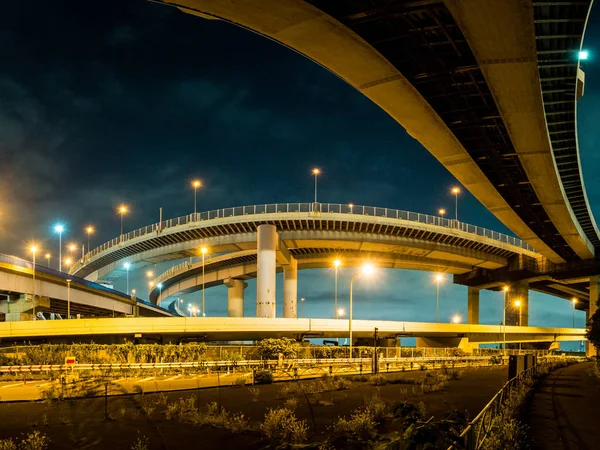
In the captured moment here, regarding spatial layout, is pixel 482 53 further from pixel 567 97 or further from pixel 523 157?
pixel 523 157

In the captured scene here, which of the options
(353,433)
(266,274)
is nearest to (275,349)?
(266,274)

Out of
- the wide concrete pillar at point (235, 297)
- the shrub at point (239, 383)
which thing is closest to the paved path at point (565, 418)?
the shrub at point (239, 383)

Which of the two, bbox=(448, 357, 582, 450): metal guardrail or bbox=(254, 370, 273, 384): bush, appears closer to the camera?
bbox=(448, 357, 582, 450): metal guardrail

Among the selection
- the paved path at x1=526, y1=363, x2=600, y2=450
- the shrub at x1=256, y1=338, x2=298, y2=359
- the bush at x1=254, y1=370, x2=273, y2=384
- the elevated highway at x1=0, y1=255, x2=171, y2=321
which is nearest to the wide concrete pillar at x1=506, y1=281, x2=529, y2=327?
the shrub at x1=256, y1=338, x2=298, y2=359

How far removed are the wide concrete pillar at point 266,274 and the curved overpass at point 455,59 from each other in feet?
111

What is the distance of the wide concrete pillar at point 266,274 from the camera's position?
193 feet

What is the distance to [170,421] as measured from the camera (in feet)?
51.3

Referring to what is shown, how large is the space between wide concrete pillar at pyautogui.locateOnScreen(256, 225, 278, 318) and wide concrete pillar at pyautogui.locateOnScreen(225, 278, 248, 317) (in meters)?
29.8

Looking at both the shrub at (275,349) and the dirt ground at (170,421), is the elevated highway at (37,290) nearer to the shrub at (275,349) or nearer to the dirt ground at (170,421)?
the shrub at (275,349)

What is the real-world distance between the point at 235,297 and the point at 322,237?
29.3 m

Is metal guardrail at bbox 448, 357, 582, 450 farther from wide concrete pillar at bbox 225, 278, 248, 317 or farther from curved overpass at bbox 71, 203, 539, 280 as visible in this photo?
wide concrete pillar at bbox 225, 278, 248, 317

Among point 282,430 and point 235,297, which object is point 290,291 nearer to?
point 235,297

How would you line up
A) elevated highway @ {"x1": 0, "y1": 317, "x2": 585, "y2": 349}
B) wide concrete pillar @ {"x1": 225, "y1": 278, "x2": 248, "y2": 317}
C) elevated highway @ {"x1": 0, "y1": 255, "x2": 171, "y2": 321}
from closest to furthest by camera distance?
elevated highway @ {"x1": 0, "y1": 317, "x2": 585, "y2": 349}, elevated highway @ {"x1": 0, "y1": 255, "x2": 171, "y2": 321}, wide concrete pillar @ {"x1": 225, "y1": 278, "x2": 248, "y2": 317}

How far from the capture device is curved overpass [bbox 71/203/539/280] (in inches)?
2490
